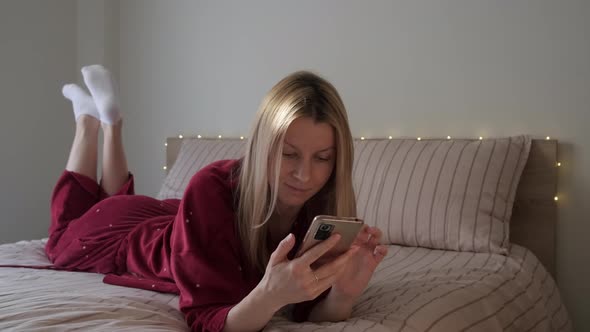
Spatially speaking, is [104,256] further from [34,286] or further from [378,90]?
[378,90]

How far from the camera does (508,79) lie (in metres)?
1.96

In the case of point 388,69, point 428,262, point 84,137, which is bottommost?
point 428,262

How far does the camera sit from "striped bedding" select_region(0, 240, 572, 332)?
99 centimetres

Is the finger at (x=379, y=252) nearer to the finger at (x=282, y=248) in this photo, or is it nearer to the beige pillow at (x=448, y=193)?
the finger at (x=282, y=248)

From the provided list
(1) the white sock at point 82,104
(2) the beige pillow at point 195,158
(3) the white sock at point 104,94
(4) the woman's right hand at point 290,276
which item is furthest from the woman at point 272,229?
(2) the beige pillow at point 195,158

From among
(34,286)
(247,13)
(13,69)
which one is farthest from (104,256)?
(13,69)

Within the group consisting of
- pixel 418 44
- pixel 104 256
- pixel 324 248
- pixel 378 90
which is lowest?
pixel 104 256

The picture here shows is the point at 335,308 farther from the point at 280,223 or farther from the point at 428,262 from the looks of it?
the point at 428,262

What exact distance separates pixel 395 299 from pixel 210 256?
0.36 metres

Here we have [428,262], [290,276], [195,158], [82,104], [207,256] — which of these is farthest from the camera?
[195,158]

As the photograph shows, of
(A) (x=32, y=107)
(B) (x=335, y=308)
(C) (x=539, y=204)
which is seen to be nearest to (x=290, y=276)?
(B) (x=335, y=308)

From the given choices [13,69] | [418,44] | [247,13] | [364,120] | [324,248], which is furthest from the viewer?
[13,69]

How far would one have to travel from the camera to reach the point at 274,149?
1087 millimetres

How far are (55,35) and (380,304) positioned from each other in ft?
7.92
